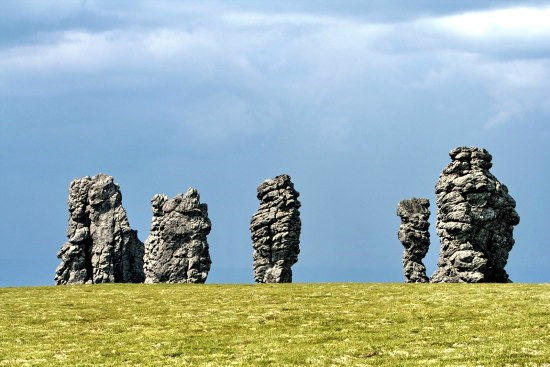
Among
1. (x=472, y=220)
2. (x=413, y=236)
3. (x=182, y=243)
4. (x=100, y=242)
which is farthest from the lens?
(x=100, y=242)

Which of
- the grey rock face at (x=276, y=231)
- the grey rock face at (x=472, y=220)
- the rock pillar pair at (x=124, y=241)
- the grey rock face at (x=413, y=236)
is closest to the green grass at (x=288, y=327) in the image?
the grey rock face at (x=472, y=220)

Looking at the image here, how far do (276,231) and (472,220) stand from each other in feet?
64.4

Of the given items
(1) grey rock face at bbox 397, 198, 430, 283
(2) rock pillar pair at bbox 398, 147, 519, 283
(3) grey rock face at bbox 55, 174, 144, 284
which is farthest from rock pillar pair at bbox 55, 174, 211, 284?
(2) rock pillar pair at bbox 398, 147, 519, 283

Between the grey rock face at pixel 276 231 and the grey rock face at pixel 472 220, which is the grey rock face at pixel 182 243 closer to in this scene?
the grey rock face at pixel 276 231

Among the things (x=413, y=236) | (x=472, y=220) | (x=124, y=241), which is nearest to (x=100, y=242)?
(x=124, y=241)

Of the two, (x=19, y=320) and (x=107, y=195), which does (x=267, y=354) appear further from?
(x=107, y=195)

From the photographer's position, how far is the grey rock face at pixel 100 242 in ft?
309

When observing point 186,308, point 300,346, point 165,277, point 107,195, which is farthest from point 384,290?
point 107,195

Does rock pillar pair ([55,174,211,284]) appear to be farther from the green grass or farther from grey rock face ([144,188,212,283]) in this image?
the green grass

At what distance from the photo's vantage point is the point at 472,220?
258 ft

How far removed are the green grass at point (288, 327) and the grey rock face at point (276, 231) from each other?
722 inches

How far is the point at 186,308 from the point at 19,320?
10480 millimetres

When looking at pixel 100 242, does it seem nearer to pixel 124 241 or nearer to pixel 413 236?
pixel 124 241

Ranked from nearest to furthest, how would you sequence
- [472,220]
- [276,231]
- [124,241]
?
[472,220] < [276,231] < [124,241]
